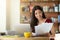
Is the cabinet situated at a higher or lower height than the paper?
higher

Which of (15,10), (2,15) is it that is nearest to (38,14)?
(15,10)

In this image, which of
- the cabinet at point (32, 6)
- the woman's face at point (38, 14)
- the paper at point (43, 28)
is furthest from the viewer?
the cabinet at point (32, 6)

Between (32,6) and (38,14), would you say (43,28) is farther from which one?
(32,6)

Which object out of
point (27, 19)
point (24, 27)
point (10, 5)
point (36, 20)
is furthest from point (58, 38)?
point (10, 5)

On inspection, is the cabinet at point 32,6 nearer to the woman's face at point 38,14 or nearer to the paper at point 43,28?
the woman's face at point 38,14

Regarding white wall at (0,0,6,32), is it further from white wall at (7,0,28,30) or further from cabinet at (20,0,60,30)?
cabinet at (20,0,60,30)

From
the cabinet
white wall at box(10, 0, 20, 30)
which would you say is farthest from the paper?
white wall at box(10, 0, 20, 30)

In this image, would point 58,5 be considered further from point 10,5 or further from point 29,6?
point 10,5

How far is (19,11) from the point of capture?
472 centimetres

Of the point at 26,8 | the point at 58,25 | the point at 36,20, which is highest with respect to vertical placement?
the point at 26,8

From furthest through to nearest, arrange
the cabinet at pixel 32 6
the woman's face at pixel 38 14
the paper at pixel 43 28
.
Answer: the cabinet at pixel 32 6, the woman's face at pixel 38 14, the paper at pixel 43 28

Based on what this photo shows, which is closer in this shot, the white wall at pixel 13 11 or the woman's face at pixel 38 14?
the woman's face at pixel 38 14

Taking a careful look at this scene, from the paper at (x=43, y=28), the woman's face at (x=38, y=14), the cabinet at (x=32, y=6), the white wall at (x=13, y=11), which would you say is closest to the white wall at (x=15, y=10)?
the white wall at (x=13, y=11)

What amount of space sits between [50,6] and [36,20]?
173cm
